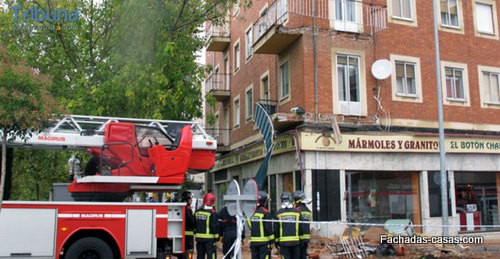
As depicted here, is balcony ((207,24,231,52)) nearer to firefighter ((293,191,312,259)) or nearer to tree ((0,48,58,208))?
firefighter ((293,191,312,259))

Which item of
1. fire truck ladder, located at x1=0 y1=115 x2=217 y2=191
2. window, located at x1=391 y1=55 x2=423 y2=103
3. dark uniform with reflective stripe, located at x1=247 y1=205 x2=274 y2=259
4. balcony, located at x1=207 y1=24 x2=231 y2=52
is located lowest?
dark uniform with reflective stripe, located at x1=247 y1=205 x2=274 y2=259

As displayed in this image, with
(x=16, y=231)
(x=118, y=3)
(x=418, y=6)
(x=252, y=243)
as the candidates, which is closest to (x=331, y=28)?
(x=418, y=6)

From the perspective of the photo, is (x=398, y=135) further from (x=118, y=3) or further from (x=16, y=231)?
(x=16, y=231)

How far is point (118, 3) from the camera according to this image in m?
14.9

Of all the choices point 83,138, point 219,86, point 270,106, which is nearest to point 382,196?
point 270,106

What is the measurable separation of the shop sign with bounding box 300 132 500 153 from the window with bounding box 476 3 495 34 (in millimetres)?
4594

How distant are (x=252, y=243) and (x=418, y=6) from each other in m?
12.9

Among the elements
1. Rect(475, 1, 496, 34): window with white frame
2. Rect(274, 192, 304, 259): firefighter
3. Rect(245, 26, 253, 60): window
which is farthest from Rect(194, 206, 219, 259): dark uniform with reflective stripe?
Rect(475, 1, 496, 34): window with white frame

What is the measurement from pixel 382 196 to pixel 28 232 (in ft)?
39.3

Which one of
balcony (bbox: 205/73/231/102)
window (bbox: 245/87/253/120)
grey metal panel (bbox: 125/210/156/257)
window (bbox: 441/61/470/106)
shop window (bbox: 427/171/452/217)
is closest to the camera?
grey metal panel (bbox: 125/210/156/257)

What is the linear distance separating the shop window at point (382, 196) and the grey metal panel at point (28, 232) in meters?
10.1

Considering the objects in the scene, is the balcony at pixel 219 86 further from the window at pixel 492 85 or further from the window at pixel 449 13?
the window at pixel 492 85

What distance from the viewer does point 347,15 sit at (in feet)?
58.0

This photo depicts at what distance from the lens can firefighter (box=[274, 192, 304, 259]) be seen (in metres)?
9.27
